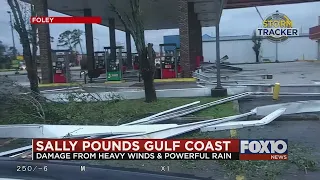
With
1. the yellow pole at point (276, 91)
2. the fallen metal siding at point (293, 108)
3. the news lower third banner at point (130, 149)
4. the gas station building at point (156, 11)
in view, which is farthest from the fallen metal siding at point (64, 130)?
the gas station building at point (156, 11)

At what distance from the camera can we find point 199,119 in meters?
9.67

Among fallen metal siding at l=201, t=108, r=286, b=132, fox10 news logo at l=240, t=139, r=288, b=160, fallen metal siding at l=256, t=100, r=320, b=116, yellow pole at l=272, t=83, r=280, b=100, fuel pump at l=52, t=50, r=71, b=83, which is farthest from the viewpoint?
fuel pump at l=52, t=50, r=71, b=83

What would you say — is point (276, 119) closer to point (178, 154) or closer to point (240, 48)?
point (178, 154)

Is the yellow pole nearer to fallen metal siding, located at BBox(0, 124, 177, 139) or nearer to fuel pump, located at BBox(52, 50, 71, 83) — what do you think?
fallen metal siding, located at BBox(0, 124, 177, 139)

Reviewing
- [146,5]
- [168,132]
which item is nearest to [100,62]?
[146,5]

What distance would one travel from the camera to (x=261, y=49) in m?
76.5

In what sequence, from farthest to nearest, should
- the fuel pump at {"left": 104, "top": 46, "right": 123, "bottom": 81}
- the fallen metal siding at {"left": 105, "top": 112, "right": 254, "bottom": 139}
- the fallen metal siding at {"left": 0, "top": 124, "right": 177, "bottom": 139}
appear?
the fuel pump at {"left": 104, "top": 46, "right": 123, "bottom": 81} → the fallen metal siding at {"left": 0, "top": 124, "right": 177, "bottom": 139} → the fallen metal siding at {"left": 105, "top": 112, "right": 254, "bottom": 139}

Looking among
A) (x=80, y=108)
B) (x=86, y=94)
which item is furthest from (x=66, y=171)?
(x=86, y=94)

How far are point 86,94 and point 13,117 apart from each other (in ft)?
9.99

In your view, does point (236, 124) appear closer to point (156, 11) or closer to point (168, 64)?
point (168, 64)

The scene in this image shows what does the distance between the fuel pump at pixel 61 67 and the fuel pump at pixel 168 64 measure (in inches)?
239

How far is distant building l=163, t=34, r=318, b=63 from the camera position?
7650 cm

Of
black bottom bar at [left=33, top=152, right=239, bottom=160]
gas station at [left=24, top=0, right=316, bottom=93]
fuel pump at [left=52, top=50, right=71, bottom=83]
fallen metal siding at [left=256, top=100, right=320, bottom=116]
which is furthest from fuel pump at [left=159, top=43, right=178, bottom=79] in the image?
black bottom bar at [left=33, top=152, right=239, bottom=160]

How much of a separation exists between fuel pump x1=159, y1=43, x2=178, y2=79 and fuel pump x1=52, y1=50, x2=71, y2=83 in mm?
6066
